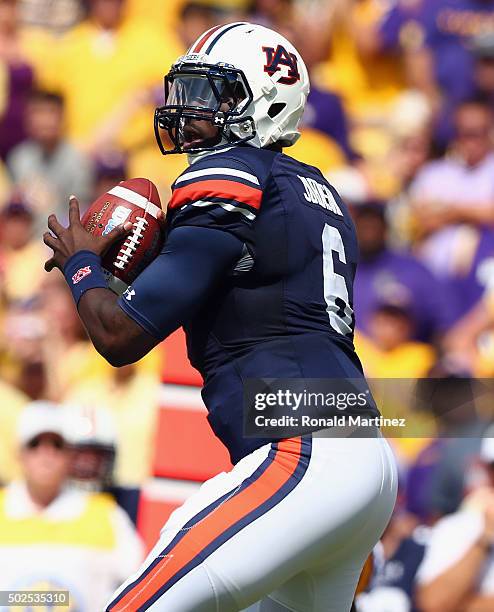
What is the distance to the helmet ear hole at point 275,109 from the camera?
11.7 ft

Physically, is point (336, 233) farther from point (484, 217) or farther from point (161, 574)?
point (484, 217)

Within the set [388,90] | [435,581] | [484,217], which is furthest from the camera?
[388,90]

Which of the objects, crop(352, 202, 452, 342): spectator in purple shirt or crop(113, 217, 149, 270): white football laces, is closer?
crop(113, 217, 149, 270): white football laces

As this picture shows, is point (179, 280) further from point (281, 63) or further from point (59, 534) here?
point (59, 534)

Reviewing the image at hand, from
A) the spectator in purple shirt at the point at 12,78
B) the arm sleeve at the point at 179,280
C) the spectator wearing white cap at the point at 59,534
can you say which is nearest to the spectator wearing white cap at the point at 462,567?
the spectator wearing white cap at the point at 59,534

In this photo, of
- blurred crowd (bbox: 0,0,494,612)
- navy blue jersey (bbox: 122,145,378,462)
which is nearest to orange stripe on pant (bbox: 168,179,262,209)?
navy blue jersey (bbox: 122,145,378,462)

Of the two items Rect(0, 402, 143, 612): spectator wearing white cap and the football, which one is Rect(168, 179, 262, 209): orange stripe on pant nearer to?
the football

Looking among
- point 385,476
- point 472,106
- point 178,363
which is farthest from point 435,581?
point 472,106

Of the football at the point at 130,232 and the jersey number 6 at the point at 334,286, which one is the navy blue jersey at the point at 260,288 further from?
the football at the point at 130,232

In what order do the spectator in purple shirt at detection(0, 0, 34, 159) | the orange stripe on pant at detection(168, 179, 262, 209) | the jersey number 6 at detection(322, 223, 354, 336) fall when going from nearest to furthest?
the orange stripe on pant at detection(168, 179, 262, 209) < the jersey number 6 at detection(322, 223, 354, 336) < the spectator in purple shirt at detection(0, 0, 34, 159)

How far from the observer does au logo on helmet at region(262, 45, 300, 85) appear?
140 inches

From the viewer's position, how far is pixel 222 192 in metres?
3.18

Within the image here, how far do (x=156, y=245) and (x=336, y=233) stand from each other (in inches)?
19.0

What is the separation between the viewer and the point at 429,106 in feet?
28.2
